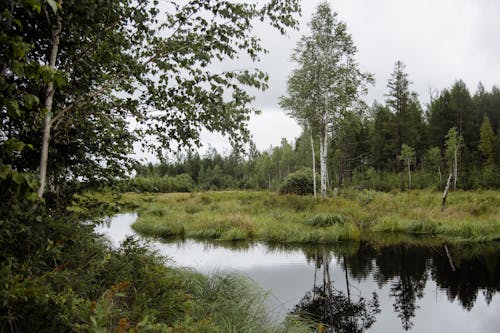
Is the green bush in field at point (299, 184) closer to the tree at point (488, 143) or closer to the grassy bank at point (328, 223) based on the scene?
the grassy bank at point (328, 223)

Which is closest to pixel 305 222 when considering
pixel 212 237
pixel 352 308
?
pixel 212 237

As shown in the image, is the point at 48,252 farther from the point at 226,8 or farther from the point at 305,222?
the point at 305,222

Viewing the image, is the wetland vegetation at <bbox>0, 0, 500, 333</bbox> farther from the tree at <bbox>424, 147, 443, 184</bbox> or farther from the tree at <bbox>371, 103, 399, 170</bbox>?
the tree at <bbox>371, 103, 399, 170</bbox>

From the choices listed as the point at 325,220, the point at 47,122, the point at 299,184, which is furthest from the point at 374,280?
the point at 299,184

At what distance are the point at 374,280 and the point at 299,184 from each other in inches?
784

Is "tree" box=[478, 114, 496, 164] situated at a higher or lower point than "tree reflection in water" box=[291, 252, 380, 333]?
higher

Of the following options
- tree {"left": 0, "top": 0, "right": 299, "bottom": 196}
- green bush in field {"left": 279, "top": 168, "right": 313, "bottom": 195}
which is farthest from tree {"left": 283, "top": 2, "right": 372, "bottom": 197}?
tree {"left": 0, "top": 0, "right": 299, "bottom": 196}

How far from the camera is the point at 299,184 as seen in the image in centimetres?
2850

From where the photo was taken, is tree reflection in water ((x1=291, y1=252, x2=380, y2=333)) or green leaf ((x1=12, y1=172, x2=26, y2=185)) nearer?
green leaf ((x1=12, y1=172, x2=26, y2=185))

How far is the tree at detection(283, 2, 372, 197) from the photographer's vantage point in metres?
20.7

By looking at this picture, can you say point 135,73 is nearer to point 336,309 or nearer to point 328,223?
point 336,309

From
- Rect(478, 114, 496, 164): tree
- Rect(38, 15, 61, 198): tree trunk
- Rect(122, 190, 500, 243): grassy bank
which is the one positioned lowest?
Rect(122, 190, 500, 243): grassy bank

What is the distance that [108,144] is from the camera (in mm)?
4094

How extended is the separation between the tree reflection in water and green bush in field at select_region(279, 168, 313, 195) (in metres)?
20.0
